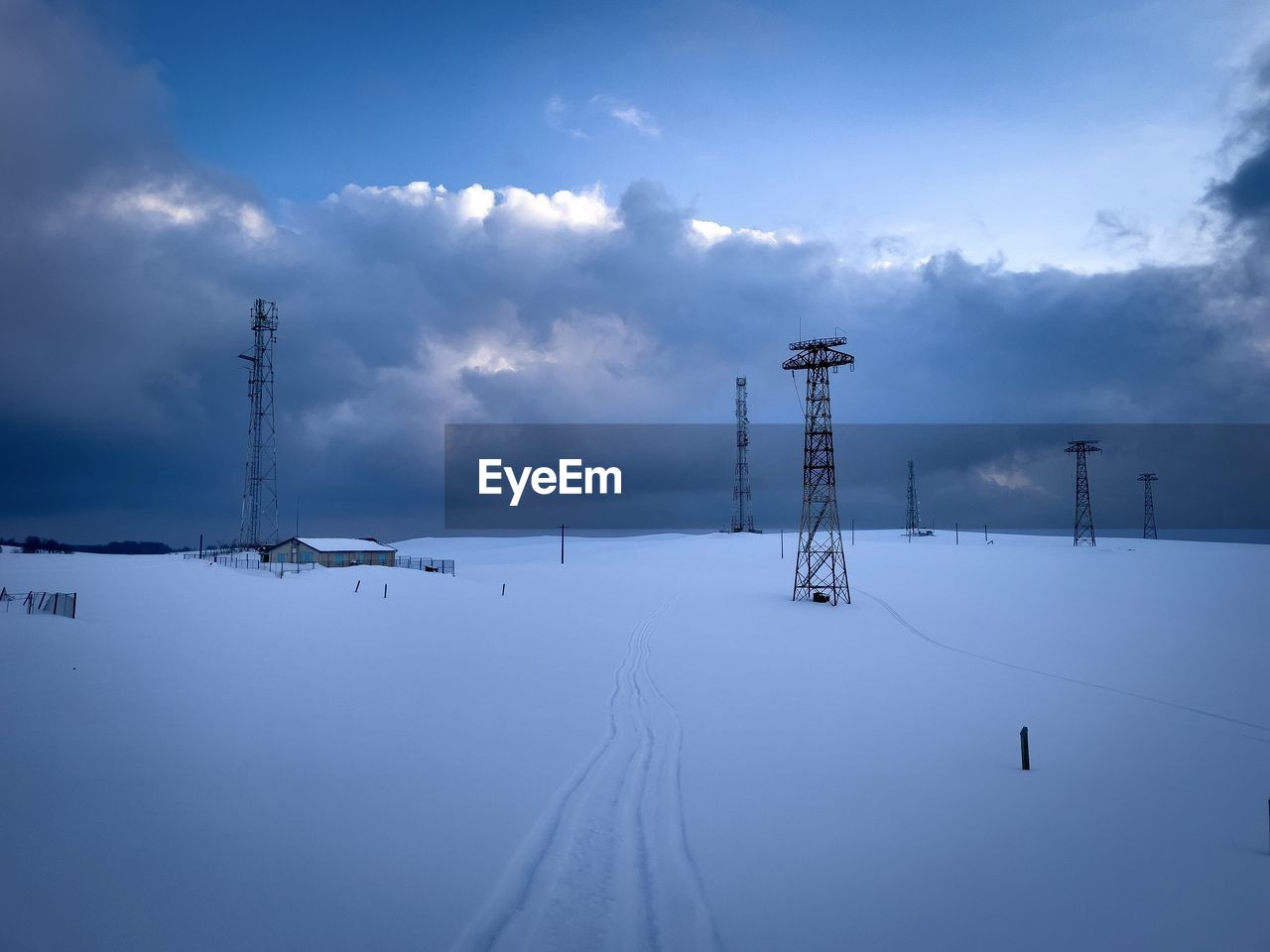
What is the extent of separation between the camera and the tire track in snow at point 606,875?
6754 mm

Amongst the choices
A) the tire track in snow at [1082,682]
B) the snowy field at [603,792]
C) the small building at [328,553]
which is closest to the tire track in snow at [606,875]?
the snowy field at [603,792]

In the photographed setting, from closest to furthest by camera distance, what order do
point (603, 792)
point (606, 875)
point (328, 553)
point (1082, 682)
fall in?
point (606, 875), point (603, 792), point (1082, 682), point (328, 553)

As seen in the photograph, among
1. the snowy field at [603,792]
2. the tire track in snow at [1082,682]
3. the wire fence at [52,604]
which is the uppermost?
the wire fence at [52,604]

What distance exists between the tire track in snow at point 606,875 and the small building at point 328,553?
5343cm

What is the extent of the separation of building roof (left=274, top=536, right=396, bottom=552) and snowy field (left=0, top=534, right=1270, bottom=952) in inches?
1335

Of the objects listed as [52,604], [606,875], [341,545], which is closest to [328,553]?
[341,545]

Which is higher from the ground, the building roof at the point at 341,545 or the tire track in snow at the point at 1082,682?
the building roof at the point at 341,545

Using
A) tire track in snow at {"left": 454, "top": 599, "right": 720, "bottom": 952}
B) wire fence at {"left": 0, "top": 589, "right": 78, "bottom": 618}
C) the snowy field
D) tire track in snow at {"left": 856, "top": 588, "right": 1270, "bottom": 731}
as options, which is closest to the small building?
the snowy field

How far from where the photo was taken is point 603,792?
10.8 meters

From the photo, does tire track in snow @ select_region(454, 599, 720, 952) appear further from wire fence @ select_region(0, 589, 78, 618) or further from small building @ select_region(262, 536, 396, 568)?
small building @ select_region(262, 536, 396, 568)

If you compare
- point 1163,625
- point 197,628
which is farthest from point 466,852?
point 1163,625

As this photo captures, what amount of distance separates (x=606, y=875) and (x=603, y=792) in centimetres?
285

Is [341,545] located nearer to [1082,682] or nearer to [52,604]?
[52,604]

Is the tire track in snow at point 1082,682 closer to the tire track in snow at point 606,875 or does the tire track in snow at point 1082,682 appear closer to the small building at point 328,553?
the tire track in snow at point 606,875
